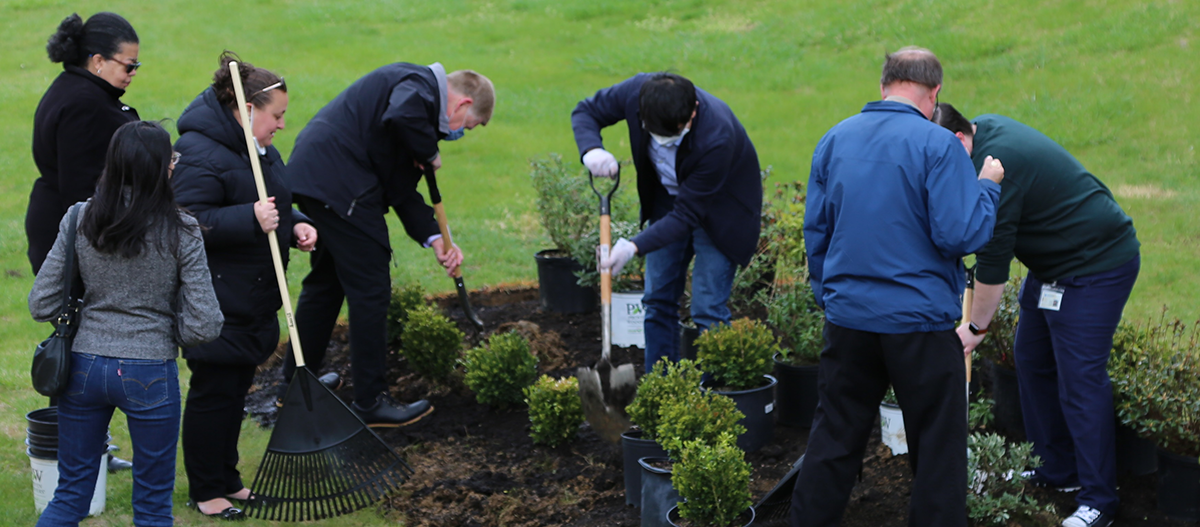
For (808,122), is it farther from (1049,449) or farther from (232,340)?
(232,340)

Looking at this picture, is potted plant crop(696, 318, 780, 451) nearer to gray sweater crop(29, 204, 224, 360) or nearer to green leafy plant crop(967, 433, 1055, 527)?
green leafy plant crop(967, 433, 1055, 527)

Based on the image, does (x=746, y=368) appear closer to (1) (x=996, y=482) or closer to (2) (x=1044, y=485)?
(1) (x=996, y=482)

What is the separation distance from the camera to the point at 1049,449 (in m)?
4.21

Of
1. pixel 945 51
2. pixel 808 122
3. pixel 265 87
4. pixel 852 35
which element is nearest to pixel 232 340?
pixel 265 87

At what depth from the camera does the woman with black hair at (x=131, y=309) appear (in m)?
3.18

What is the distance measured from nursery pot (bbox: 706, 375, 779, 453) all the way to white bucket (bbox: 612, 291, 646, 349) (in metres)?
1.71

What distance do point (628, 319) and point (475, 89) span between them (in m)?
2.05

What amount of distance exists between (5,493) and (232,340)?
1.40 meters

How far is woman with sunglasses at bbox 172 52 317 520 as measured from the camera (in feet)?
12.5

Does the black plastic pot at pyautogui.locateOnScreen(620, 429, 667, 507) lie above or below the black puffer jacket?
below

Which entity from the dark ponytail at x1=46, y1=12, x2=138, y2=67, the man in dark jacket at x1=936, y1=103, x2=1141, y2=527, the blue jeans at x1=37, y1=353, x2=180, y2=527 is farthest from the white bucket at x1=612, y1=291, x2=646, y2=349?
the blue jeans at x1=37, y1=353, x2=180, y2=527

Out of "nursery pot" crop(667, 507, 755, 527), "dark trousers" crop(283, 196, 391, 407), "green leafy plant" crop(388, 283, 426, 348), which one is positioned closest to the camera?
"nursery pot" crop(667, 507, 755, 527)

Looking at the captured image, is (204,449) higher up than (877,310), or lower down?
lower down

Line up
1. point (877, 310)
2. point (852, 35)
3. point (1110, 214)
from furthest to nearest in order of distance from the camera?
point (852, 35)
point (1110, 214)
point (877, 310)
